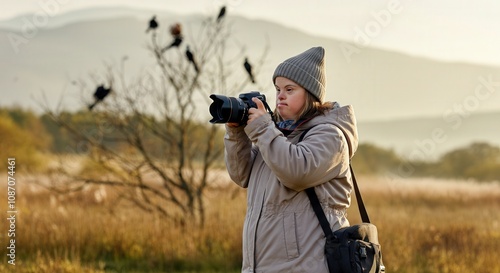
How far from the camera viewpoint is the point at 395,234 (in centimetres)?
809

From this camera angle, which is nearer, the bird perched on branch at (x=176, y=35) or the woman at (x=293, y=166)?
the woman at (x=293, y=166)

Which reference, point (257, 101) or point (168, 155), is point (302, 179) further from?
point (168, 155)

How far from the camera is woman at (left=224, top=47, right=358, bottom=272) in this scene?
324 centimetres

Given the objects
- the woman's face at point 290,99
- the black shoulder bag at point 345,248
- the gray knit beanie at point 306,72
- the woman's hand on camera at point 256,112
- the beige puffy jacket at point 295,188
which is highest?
the gray knit beanie at point 306,72

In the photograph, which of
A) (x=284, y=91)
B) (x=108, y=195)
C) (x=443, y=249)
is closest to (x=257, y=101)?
(x=284, y=91)

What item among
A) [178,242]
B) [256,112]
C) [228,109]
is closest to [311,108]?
[256,112]

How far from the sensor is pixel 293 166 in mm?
3189

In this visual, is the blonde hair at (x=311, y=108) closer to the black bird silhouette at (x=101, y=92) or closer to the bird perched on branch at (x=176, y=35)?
the bird perched on branch at (x=176, y=35)

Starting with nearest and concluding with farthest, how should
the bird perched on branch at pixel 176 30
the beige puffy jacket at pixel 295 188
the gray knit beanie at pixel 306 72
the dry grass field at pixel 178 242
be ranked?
the beige puffy jacket at pixel 295 188 < the gray knit beanie at pixel 306 72 < the dry grass field at pixel 178 242 < the bird perched on branch at pixel 176 30

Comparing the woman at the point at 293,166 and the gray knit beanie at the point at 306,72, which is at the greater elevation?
the gray knit beanie at the point at 306,72

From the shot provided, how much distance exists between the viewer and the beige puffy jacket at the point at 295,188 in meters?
3.22

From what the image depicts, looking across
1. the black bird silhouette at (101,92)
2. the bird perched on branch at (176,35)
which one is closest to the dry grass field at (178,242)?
the black bird silhouette at (101,92)

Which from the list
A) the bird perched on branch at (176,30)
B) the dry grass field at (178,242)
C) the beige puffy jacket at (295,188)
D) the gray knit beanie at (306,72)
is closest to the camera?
the beige puffy jacket at (295,188)

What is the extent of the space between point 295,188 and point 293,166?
0.13 meters
